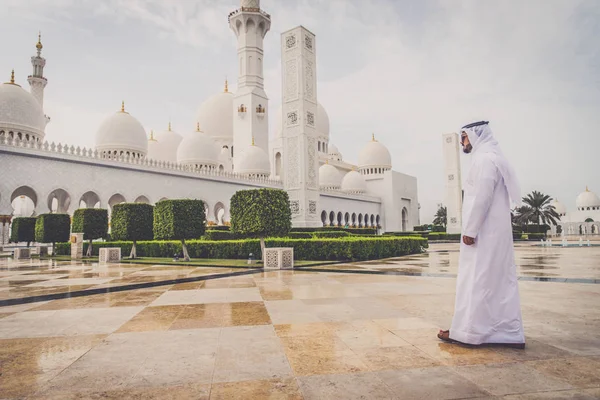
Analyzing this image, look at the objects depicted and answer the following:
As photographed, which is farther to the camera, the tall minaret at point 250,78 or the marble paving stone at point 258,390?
the tall minaret at point 250,78

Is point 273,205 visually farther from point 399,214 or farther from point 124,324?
point 399,214

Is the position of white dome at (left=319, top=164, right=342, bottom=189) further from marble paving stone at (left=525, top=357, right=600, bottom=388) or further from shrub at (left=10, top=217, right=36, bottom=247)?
marble paving stone at (left=525, top=357, right=600, bottom=388)

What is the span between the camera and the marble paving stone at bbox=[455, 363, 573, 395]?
2.24 meters

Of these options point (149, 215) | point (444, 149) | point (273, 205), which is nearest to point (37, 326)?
point (273, 205)

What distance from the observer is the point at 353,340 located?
3.35 metres

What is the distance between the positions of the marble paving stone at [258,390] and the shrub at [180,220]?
39.5ft

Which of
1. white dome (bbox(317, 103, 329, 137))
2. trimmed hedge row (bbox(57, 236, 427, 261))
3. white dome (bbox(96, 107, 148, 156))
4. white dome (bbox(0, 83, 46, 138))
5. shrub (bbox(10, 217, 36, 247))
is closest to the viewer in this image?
trimmed hedge row (bbox(57, 236, 427, 261))

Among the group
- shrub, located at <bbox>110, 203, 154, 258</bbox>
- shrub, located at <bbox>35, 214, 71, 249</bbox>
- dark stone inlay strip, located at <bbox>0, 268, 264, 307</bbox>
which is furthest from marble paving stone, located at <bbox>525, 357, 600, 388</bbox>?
shrub, located at <bbox>35, 214, 71, 249</bbox>

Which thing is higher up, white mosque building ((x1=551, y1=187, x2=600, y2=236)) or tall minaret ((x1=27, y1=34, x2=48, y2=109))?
tall minaret ((x1=27, y1=34, x2=48, y2=109))

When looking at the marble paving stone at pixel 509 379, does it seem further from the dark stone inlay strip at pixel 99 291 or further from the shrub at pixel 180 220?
the shrub at pixel 180 220

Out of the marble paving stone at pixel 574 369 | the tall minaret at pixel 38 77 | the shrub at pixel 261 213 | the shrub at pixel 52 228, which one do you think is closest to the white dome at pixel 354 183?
the tall minaret at pixel 38 77

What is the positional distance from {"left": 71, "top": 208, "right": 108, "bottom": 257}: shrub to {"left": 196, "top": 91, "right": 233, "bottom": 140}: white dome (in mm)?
27031

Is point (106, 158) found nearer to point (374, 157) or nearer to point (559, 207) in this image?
point (374, 157)

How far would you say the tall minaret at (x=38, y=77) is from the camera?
3397 centimetres
